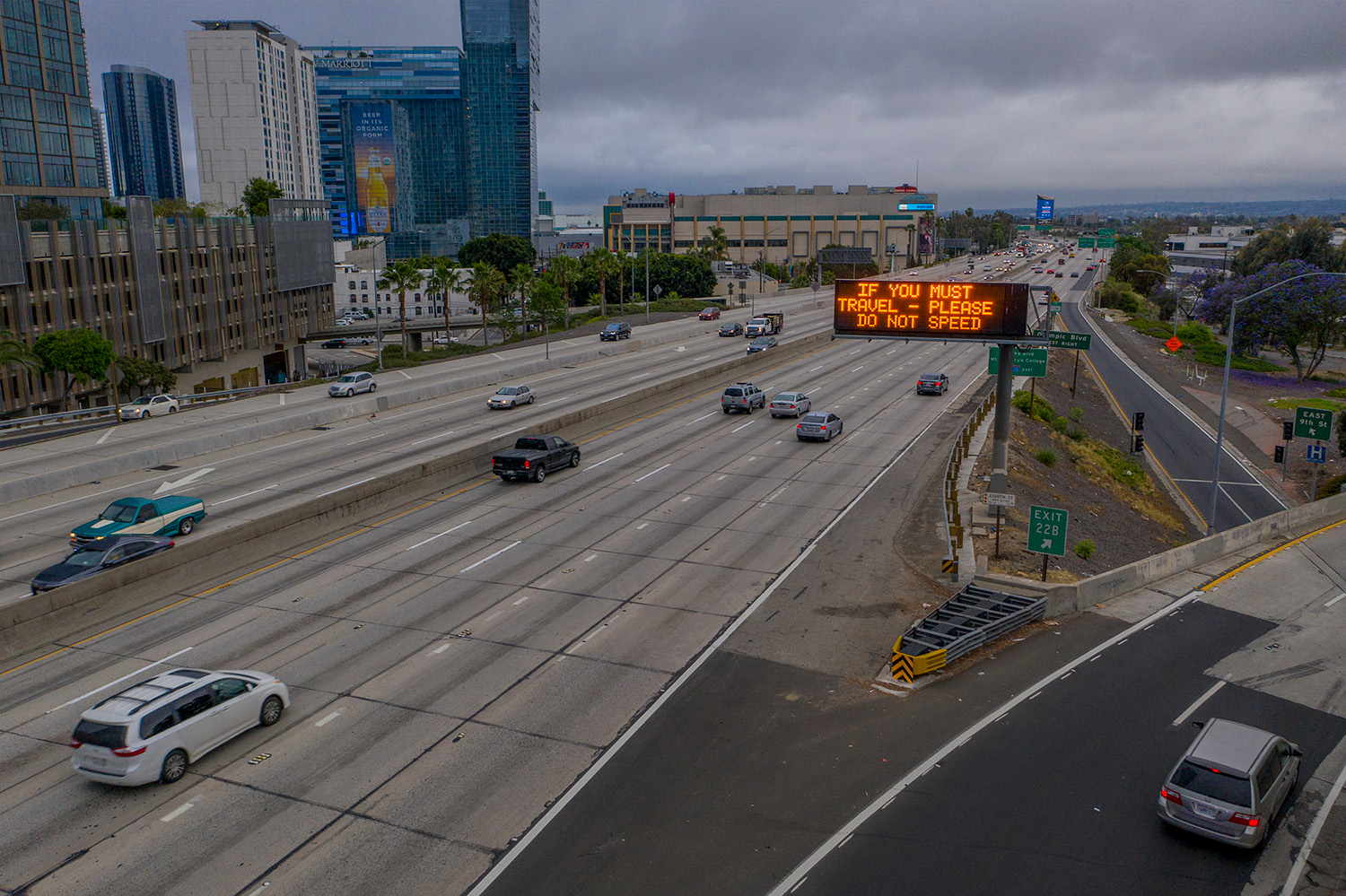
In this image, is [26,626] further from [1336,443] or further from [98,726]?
[1336,443]

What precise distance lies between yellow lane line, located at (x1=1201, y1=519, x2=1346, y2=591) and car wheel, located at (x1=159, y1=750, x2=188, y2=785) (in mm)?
27478

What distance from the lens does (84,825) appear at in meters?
14.4

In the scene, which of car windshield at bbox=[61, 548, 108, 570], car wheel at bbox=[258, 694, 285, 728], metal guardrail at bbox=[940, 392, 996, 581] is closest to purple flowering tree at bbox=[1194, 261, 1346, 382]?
metal guardrail at bbox=[940, 392, 996, 581]

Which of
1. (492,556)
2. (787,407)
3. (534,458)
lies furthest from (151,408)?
(787,407)

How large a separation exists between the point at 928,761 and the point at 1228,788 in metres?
4.66

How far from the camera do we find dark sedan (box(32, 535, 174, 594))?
24.2 metres

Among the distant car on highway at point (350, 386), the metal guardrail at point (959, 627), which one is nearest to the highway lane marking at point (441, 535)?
the metal guardrail at point (959, 627)

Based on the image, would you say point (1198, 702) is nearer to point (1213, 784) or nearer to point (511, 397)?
point (1213, 784)

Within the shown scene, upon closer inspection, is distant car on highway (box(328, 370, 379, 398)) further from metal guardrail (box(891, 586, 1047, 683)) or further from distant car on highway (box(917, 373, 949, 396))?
metal guardrail (box(891, 586, 1047, 683))

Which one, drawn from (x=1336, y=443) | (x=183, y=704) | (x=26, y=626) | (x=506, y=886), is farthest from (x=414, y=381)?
(x=1336, y=443)

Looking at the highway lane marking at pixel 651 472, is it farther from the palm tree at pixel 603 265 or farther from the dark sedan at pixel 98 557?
the palm tree at pixel 603 265

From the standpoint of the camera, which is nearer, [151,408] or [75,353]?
[151,408]

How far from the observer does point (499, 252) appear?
158 m

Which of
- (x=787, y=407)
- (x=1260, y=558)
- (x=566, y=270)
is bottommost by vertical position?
(x=1260, y=558)
